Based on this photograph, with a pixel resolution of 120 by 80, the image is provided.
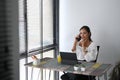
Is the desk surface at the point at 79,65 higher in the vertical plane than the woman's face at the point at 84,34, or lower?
lower

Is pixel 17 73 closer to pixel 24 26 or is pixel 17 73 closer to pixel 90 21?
pixel 24 26

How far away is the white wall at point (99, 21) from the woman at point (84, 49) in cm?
48

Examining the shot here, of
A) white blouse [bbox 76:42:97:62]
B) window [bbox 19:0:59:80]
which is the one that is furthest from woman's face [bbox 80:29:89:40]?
window [bbox 19:0:59:80]

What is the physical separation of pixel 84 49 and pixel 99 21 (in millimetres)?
754

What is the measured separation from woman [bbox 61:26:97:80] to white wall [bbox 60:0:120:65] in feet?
1.59

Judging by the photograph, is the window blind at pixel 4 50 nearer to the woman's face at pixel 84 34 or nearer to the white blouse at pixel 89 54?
the white blouse at pixel 89 54

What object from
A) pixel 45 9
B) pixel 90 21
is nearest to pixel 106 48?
pixel 90 21

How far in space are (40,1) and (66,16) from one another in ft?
2.04

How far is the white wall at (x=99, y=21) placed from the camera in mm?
3619

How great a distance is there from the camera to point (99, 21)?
12.2 feet

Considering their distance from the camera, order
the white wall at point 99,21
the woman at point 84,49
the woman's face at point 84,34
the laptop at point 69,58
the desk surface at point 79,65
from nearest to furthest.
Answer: the desk surface at point 79,65 < the laptop at point 69,58 < the woman at point 84,49 < the woman's face at point 84,34 < the white wall at point 99,21

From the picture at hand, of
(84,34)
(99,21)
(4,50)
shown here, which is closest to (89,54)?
(84,34)

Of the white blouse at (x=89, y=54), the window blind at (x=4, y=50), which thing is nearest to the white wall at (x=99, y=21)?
the white blouse at (x=89, y=54)

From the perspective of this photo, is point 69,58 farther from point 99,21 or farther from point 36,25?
point 99,21
